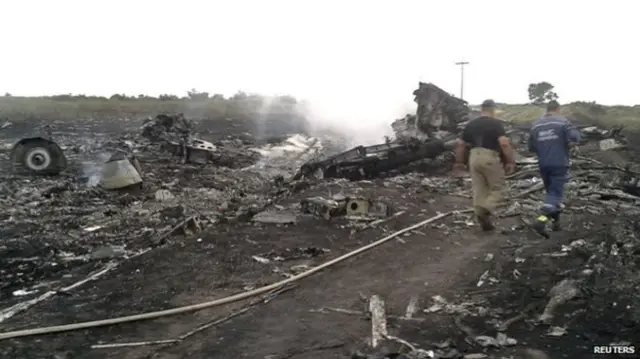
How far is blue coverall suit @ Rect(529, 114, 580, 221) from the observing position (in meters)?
6.01

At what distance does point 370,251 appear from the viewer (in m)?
6.27

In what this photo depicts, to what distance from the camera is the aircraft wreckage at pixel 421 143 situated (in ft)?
41.2

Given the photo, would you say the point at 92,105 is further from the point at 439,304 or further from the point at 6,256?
the point at 439,304

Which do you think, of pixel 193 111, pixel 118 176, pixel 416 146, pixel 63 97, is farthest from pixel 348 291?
pixel 63 97

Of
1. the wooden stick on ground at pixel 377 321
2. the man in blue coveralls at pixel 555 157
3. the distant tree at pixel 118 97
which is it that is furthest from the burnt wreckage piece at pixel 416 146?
the distant tree at pixel 118 97

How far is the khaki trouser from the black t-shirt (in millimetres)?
69

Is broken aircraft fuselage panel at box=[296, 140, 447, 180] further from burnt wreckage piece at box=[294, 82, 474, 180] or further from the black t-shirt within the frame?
the black t-shirt

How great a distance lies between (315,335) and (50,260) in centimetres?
475

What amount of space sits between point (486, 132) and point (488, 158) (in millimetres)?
298

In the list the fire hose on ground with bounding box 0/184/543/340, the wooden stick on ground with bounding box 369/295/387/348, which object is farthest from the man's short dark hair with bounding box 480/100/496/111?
the wooden stick on ground with bounding box 369/295/387/348

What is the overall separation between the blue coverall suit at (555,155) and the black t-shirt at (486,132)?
0.52 meters

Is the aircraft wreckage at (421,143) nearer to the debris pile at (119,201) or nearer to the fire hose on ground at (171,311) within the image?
the debris pile at (119,201)

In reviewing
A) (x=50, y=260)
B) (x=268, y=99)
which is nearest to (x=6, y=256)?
(x=50, y=260)

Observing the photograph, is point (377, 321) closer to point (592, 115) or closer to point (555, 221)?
point (555, 221)
